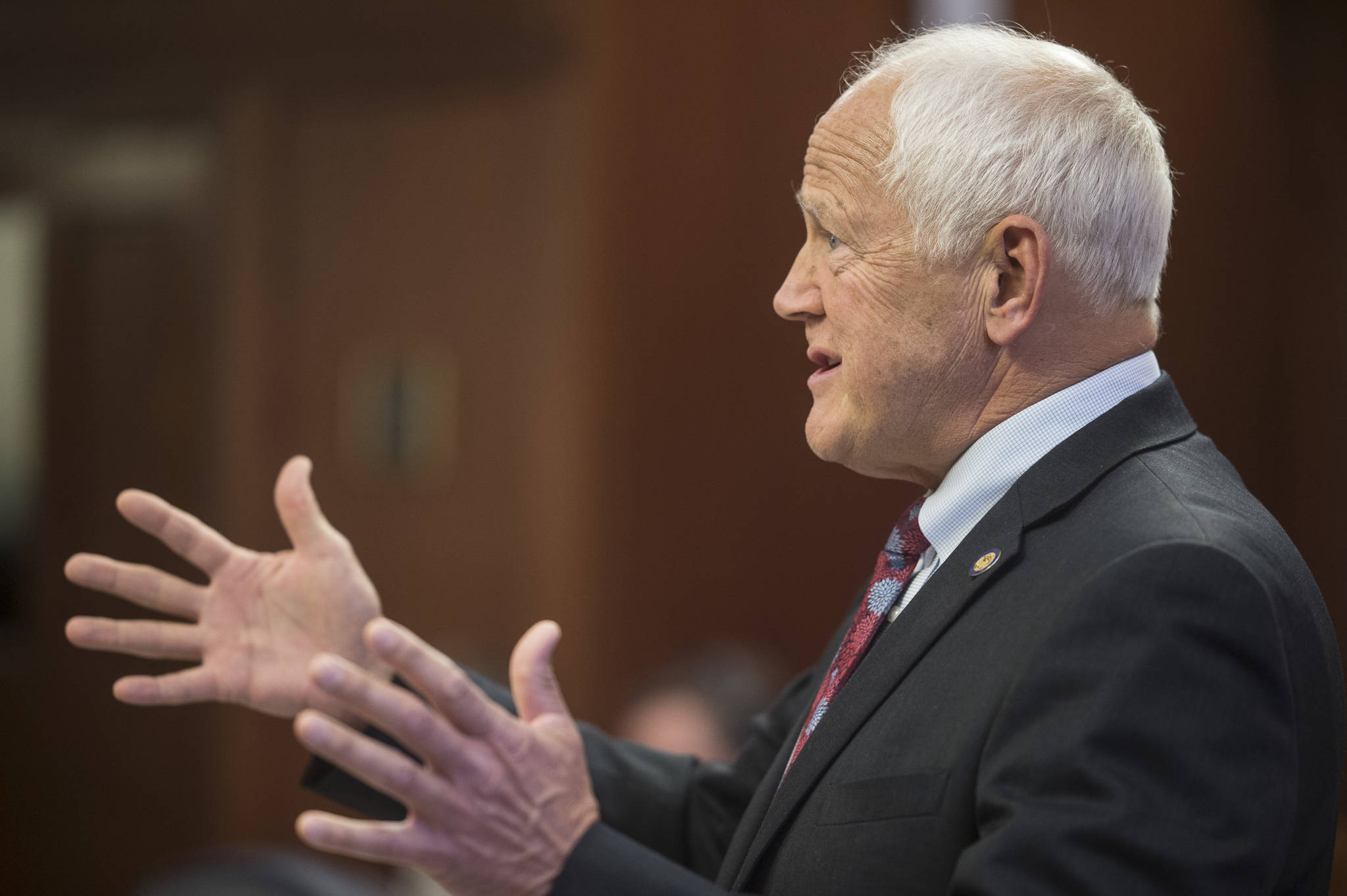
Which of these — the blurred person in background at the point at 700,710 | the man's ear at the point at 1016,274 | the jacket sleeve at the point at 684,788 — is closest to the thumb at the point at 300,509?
the jacket sleeve at the point at 684,788

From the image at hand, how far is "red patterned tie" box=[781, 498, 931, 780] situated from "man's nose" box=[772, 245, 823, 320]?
254mm

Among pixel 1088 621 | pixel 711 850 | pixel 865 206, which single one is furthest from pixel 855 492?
pixel 1088 621

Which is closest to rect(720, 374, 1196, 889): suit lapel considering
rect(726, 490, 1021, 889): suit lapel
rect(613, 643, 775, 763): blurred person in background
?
rect(726, 490, 1021, 889): suit lapel

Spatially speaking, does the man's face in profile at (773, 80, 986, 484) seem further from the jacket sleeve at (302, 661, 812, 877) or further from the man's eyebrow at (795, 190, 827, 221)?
the jacket sleeve at (302, 661, 812, 877)

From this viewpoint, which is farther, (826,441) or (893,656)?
(826,441)

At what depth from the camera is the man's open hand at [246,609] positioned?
1489 millimetres

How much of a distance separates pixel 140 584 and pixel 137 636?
62 millimetres

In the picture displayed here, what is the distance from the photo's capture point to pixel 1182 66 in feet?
12.7

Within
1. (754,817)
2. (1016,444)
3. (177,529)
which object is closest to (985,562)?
(1016,444)

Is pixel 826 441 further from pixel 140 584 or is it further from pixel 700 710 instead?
pixel 700 710

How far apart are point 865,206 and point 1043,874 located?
734mm

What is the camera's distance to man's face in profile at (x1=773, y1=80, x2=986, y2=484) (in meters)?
1.37

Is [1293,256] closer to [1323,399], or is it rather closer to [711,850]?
[1323,399]

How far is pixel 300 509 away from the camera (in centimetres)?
154
